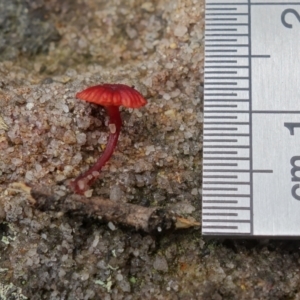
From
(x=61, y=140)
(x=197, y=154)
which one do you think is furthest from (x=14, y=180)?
(x=197, y=154)

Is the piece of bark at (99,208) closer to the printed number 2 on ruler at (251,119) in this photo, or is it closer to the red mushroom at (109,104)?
the red mushroom at (109,104)

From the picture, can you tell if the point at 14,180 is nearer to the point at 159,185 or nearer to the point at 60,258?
the point at 60,258

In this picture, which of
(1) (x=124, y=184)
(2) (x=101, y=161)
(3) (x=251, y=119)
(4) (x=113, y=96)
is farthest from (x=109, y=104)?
(3) (x=251, y=119)

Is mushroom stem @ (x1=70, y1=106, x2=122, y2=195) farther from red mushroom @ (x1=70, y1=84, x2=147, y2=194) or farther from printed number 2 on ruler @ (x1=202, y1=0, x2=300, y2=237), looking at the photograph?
printed number 2 on ruler @ (x1=202, y1=0, x2=300, y2=237)

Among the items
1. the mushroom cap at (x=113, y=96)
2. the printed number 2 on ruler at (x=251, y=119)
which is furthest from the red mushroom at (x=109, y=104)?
the printed number 2 on ruler at (x=251, y=119)

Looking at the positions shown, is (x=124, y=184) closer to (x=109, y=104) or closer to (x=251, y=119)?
(x=109, y=104)

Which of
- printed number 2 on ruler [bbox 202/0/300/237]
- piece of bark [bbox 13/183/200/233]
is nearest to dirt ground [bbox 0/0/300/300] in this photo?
piece of bark [bbox 13/183/200/233]

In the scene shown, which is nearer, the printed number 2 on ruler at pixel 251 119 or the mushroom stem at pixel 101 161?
the printed number 2 on ruler at pixel 251 119
